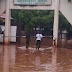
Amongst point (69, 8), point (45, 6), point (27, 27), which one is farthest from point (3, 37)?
point (27, 27)

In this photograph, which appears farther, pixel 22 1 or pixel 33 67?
pixel 22 1

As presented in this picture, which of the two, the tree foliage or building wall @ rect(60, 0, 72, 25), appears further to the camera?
the tree foliage

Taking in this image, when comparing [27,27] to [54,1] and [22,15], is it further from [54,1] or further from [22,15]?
[54,1]

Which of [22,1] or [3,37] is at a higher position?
[22,1]

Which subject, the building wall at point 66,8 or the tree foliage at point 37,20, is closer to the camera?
the building wall at point 66,8

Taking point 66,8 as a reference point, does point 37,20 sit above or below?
below

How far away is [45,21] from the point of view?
4134 cm

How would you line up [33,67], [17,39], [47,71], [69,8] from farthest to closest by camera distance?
[17,39], [69,8], [33,67], [47,71]

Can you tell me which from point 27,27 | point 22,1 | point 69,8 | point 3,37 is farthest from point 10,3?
point 27,27

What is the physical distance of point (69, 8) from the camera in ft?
86.0

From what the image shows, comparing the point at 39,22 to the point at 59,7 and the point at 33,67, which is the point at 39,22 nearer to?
the point at 59,7

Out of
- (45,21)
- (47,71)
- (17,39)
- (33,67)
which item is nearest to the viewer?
(47,71)

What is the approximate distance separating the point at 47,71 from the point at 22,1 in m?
15.9

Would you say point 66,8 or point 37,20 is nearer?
point 66,8
